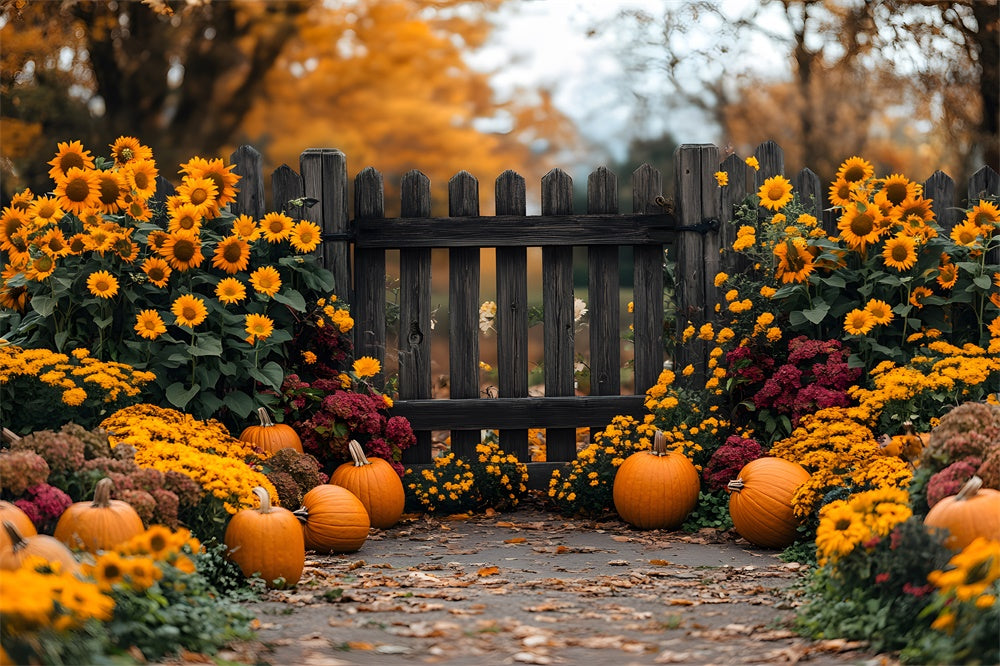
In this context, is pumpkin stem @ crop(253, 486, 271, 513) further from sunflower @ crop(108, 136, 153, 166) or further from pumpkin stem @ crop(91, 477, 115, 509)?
sunflower @ crop(108, 136, 153, 166)

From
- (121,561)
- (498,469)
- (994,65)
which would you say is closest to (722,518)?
(498,469)

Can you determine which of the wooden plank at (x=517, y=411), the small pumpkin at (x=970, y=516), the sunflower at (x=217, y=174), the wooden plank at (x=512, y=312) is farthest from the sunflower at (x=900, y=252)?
the sunflower at (x=217, y=174)

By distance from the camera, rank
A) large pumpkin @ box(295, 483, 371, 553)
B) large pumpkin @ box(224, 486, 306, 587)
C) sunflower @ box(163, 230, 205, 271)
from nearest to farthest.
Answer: large pumpkin @ box(224, 486, 306, 587), large pumpkin @ box(295, 483, 371, 553), sunflower @ box(163, 230, 205, 271)

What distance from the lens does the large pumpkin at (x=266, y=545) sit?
12.3 ft

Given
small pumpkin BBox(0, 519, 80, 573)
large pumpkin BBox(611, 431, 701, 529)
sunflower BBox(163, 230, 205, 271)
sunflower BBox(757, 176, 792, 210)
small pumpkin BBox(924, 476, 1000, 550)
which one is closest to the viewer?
small pumpkin BBox(0, 519, 80, 573)

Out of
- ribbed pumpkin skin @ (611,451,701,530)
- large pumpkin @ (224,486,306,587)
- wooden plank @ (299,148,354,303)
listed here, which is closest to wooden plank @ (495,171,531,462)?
wooden plank @ (299,148,354,303)

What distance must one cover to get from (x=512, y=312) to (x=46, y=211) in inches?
108

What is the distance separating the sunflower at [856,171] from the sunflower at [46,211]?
4.42 meters

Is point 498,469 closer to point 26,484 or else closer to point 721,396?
A: point 721,396

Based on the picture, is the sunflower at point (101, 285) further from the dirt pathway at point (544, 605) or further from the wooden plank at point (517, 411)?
the wooden plank at point (517, 411)

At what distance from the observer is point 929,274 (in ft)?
17.7

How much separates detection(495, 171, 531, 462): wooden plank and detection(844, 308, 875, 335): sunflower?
192 centimetres

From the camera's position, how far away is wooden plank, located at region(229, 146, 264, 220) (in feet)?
19.6

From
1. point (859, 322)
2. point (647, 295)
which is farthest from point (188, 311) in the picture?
point (859, 322)
